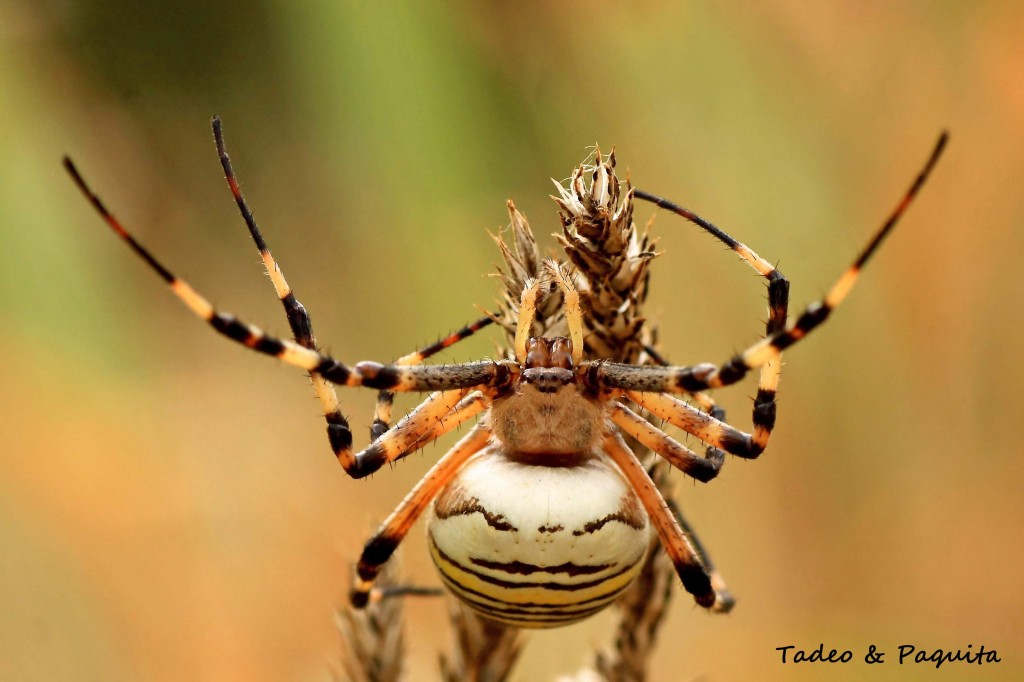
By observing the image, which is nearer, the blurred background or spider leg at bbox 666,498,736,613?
spider leg at bbox 666,498,736,613

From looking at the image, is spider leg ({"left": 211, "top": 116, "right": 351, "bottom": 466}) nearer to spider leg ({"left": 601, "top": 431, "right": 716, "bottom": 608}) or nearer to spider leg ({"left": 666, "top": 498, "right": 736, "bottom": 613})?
spider leg ({"left": 601, "top": 431, "right": 716, "bottom": 608})

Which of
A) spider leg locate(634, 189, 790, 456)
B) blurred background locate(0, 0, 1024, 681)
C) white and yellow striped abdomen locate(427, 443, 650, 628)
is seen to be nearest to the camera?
white and yellow striped abdomen locate(427, 443, 650, 628)

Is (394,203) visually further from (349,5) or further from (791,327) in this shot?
(791,327)

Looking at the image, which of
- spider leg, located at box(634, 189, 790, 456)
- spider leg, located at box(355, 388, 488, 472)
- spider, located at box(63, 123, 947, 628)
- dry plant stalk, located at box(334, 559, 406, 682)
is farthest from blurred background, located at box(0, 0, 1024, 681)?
spider leg, located at box(634, 189, 790, 456)

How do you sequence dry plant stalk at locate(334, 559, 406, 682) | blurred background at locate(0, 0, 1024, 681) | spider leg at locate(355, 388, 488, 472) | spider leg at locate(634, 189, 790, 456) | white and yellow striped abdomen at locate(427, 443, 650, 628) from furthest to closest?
blurred background at locate(0, 0, 1024, 681) < spider leg at locate(355, 388, 488, 472) < dry plant stalk at locate(334, 559, 406, 682) < spider leg at locate(634, 189, 790, 456) < white and yellow striped abdomen at locate(427, 443, 650, 628)

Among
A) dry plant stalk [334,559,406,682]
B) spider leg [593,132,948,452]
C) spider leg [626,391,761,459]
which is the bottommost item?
dry plant stalk [334,559,406,682]

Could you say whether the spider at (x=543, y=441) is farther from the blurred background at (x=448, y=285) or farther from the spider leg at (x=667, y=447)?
the blurred background at (x=448, y=285)

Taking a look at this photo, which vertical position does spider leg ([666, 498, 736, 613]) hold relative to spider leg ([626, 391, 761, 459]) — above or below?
below

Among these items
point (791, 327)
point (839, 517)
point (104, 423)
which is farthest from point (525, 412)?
point (104, 423)
